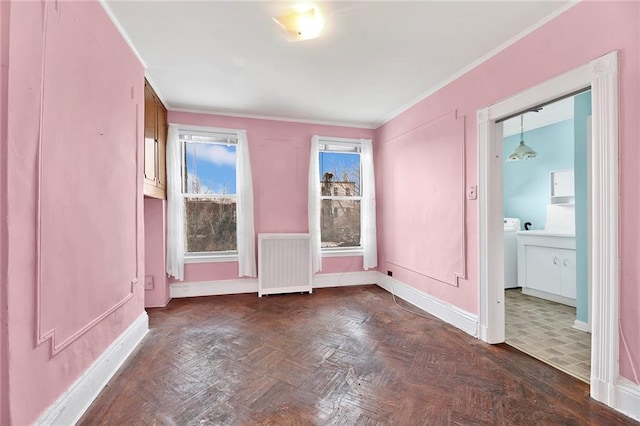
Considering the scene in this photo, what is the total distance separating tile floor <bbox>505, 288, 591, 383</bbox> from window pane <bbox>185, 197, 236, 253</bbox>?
3.72 metres

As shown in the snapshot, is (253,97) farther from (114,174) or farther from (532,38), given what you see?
(532,38)

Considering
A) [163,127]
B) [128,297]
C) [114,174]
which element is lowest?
[128,297]

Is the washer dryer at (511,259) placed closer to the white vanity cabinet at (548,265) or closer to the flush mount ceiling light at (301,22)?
the white vanity cabinet at (548,265)

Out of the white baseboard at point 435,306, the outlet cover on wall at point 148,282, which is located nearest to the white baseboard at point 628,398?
the white baseboard at point 435,306

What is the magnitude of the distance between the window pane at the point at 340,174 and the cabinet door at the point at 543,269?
2716 mm

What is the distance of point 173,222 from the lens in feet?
12.5

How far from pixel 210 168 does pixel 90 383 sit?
3.02 m

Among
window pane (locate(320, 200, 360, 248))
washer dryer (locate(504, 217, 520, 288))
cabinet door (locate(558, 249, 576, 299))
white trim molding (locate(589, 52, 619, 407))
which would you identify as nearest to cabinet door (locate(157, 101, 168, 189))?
window pane (locate(320, 200, 360, 248))

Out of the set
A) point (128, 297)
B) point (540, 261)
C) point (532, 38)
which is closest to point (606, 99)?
point (532, 38)

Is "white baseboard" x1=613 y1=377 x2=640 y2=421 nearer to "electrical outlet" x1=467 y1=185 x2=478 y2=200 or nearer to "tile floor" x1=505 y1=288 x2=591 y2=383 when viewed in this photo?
"tile floor" x1=505 y1=288 x2=591 y2=383

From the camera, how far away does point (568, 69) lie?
6.52ft

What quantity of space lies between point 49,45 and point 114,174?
0.91 metres

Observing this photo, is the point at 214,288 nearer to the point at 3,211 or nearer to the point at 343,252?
the point at 343,252

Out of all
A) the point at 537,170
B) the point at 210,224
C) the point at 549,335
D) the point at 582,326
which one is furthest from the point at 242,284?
the point at 537,170
